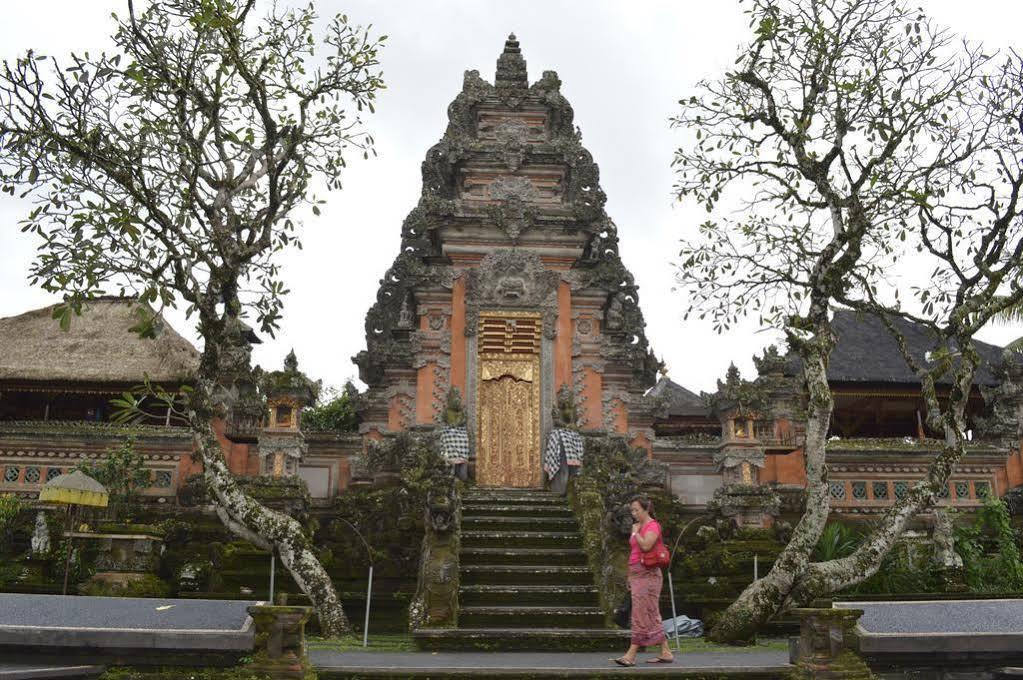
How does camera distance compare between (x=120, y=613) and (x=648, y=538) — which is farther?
(x=648, y=538)

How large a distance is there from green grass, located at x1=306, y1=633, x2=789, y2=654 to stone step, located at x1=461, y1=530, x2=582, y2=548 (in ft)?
4.94

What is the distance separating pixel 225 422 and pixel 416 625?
7751mm

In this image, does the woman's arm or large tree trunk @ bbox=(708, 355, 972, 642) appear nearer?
the woman's arm

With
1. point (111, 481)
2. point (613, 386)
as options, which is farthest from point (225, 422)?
point (613, 386)

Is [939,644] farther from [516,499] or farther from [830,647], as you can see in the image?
[516,499]

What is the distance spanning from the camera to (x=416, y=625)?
9344 millimetres

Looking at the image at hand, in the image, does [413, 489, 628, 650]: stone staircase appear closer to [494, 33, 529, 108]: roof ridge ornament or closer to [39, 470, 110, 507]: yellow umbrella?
[39, 470, 110, 507]: yellow umbrella

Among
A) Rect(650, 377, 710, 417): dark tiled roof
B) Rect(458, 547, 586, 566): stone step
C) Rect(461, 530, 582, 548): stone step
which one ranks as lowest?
Rect(458, 547, 586, 566): stone step

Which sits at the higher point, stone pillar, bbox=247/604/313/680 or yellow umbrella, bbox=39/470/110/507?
yellow umbrella, bbox=39/470/110/507

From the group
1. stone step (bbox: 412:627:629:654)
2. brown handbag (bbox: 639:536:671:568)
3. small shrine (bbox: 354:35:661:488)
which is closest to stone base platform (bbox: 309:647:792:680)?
stone step (bbox: 412:627:629:654)

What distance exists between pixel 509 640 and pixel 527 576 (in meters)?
1.54

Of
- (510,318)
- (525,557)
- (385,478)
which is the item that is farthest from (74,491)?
(510,318)

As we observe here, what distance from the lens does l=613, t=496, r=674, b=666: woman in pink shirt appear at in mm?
7980

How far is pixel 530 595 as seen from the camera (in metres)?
10.0
